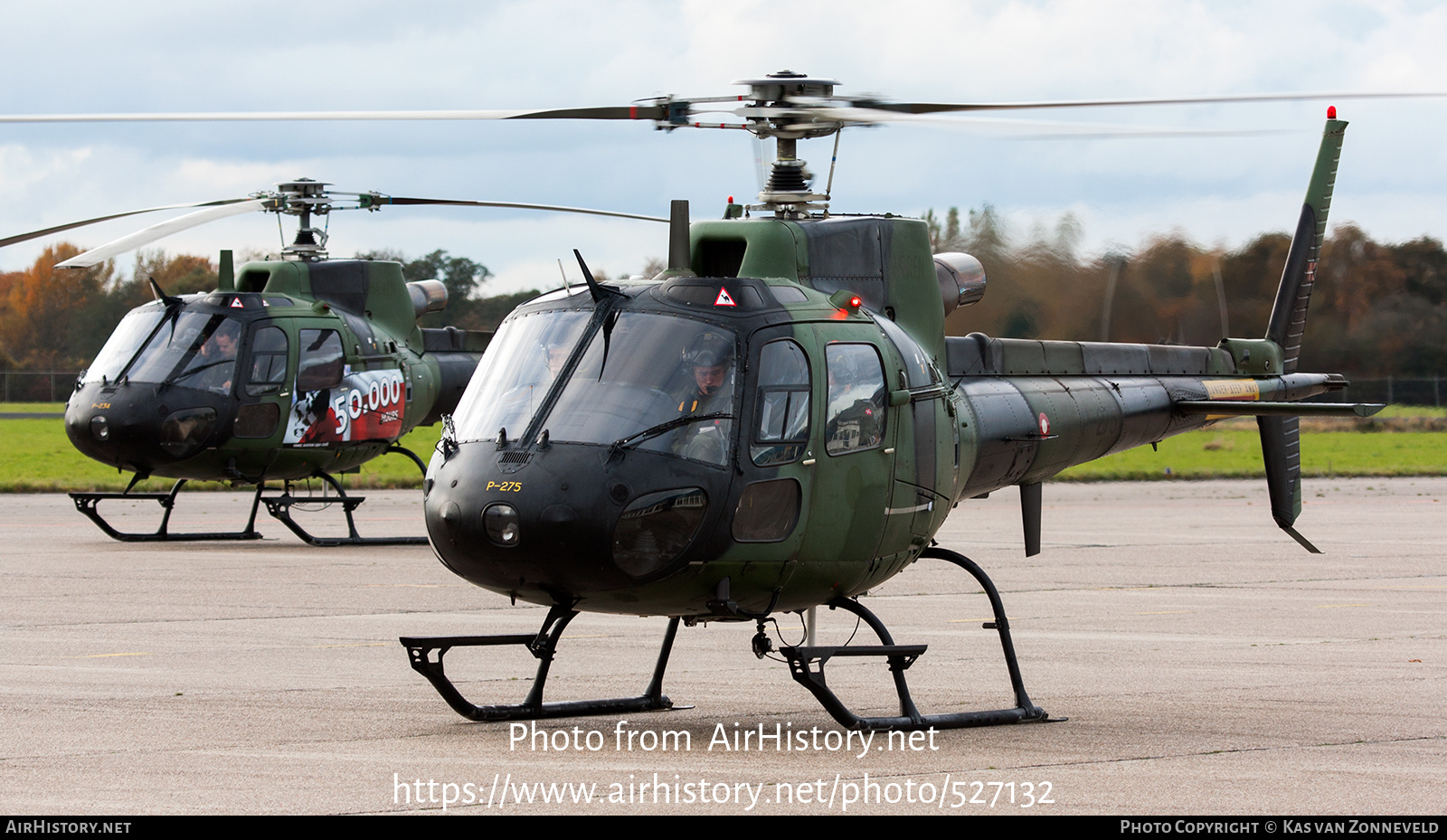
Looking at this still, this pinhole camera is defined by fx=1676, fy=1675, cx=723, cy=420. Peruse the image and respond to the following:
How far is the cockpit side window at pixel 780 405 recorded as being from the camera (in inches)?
309

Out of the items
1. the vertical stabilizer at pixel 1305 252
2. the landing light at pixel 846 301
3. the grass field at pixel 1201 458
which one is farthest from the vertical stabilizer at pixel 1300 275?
the grass field at pixel 1201 458

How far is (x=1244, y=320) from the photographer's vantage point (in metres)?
26.5

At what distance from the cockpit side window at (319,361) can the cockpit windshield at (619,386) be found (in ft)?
37.9

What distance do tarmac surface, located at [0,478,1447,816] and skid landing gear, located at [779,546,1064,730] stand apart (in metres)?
0.12

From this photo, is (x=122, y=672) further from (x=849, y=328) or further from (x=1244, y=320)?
(x=1244, y=320)

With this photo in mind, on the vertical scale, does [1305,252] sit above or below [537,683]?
above

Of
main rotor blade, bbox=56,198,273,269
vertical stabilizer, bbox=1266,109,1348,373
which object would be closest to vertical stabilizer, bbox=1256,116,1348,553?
vertical stabilizer, bbox=1266,109,1348,373

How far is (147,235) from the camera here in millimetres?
14852

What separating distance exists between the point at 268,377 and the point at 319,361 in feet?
2.30

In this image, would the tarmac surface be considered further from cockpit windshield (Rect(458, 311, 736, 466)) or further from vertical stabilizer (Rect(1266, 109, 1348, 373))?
vertical stabilizer (Rect(1266, 109, 1348, 373))

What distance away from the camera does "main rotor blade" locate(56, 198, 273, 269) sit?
14.3 metres

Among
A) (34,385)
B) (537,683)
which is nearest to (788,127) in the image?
(537,683)

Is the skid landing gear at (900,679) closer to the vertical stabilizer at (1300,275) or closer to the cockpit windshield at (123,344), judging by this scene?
the vertical stabilizer at (1300,275)

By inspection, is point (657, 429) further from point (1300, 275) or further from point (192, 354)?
point (192, 354)
